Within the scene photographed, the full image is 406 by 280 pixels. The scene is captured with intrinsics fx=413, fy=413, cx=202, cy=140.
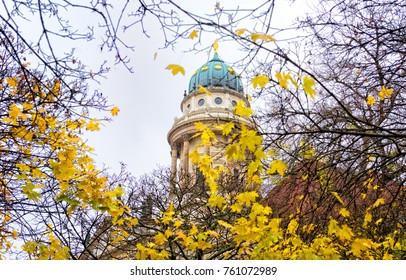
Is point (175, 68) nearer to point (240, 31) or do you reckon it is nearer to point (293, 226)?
point (240, 31)

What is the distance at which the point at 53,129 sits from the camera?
6.11 metres

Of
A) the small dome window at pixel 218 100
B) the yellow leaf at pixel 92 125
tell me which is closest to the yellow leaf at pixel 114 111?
the yellow leaf at pixel 92 125

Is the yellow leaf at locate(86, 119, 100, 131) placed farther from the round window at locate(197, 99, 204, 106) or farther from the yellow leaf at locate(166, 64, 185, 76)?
the round window at locate(197, 99, 204, 106)

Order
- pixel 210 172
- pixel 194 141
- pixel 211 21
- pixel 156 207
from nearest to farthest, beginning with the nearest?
pixel 211 21 < pixel 210 172 < pixel 156 207 < pixel 194 141

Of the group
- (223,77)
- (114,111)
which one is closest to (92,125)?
(114,111)

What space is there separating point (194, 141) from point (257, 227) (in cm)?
2720

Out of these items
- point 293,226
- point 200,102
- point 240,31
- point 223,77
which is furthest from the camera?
point 200,102

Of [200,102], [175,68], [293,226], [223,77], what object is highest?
[200,102]

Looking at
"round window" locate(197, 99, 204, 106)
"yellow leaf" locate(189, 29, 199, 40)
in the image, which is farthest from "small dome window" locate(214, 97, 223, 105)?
"yellow leaf" locate(189, 29, 199, 40)

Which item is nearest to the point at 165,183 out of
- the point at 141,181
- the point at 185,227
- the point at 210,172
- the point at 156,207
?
the point at 141,181

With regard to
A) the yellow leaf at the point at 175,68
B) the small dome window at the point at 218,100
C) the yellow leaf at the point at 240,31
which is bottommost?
the yellow leaf at the point at 175,68

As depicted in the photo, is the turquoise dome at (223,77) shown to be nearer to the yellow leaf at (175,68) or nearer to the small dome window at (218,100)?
the yellow leaf at (175,68)

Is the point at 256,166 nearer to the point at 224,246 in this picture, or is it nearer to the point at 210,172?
the point at 210,172

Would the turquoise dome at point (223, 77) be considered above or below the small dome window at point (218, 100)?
below
